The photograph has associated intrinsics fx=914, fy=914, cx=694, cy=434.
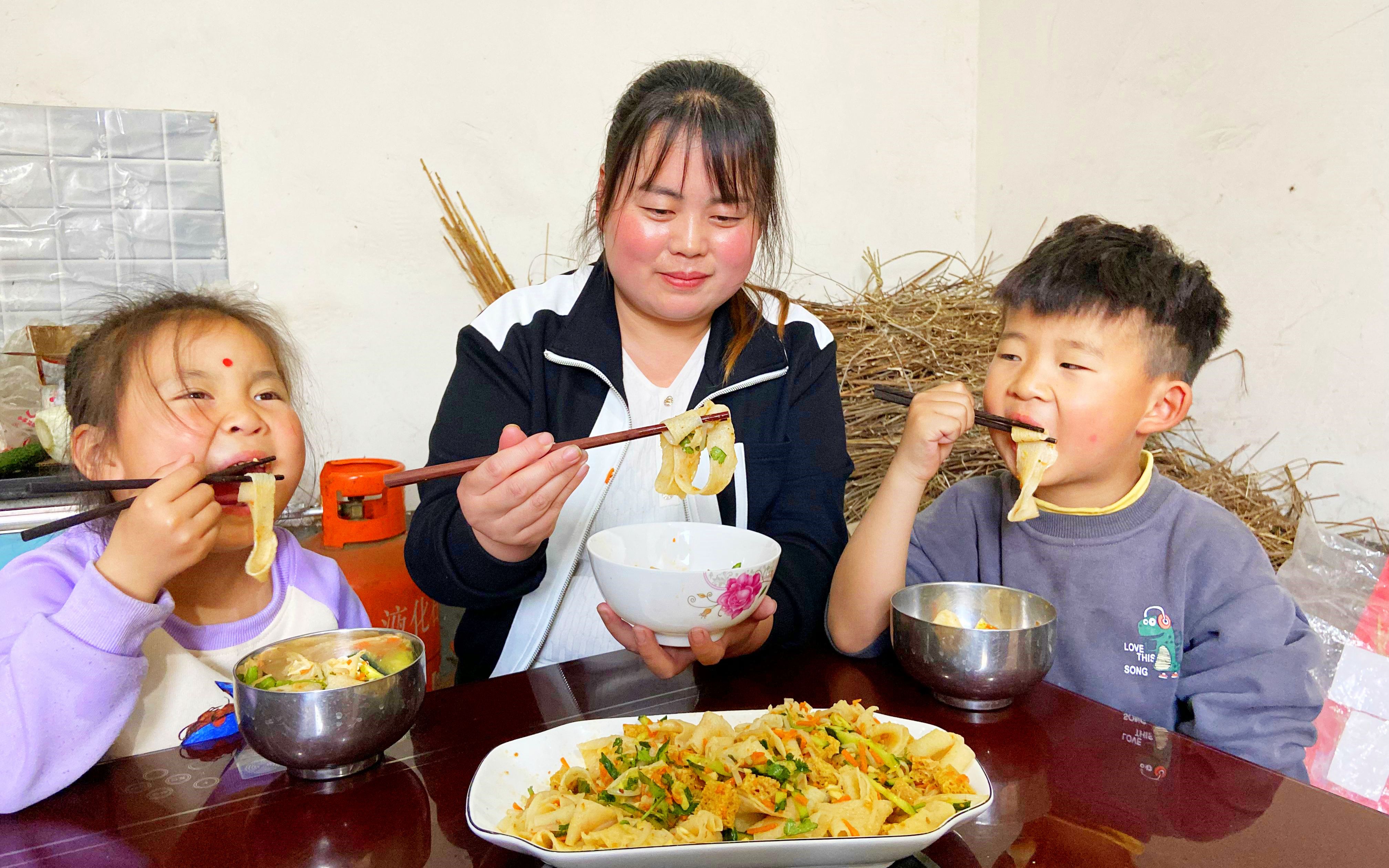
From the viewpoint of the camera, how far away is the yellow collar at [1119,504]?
A: 172 cm

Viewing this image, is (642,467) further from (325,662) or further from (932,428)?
(325,662)

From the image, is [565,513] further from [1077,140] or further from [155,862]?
[1077,140]

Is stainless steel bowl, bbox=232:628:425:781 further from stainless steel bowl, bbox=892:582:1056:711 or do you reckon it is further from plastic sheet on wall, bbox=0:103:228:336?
plastic sheet on wall, bbox=0:103:228:336

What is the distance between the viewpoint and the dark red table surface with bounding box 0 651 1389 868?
3.12 feet

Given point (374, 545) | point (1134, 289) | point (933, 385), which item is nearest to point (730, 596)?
point (1134, 289)

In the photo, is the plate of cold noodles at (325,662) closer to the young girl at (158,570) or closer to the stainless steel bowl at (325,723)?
the stainless steel bowl at (325,723)

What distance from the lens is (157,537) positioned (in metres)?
1.17

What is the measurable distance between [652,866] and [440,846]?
0.24 m

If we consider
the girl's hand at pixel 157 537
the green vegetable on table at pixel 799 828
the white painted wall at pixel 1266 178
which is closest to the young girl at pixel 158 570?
the girl's hand at pixel 157 537

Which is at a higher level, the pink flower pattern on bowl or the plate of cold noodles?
the pink flower pattern on bowl

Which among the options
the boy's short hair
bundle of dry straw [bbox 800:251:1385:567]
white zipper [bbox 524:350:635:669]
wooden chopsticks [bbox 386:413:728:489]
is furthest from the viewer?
bundle of dry straw [bbox 800:251:1385:567]

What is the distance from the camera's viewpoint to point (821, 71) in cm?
386

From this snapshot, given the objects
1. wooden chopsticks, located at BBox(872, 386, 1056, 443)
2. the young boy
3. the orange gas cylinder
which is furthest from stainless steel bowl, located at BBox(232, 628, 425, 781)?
the orange gas cylinder

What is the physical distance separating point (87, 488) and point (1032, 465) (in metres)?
1.44
